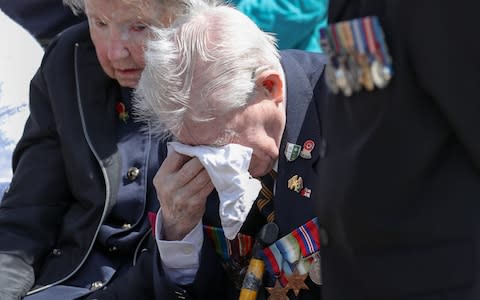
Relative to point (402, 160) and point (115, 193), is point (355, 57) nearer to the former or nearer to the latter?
point (402, 160)

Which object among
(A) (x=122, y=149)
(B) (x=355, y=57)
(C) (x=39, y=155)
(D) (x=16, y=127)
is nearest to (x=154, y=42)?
(A) (x=122, y=149)

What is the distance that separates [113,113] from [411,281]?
1.64 meters

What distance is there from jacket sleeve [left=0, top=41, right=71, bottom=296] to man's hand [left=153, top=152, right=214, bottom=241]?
58 cm

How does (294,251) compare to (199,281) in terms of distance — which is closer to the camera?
(294,251)

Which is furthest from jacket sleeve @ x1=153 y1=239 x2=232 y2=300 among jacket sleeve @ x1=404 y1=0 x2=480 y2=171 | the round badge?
jacket sleeve @ x1=404 y1=0 x2=480 y2=171

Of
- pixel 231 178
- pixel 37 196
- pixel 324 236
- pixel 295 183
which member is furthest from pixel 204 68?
pixel 37 196

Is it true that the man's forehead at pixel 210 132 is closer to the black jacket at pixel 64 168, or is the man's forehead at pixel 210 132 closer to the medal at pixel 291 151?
the medal at pixel 291 151

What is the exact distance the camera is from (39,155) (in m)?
2.99

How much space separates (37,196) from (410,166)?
1797 millimetres

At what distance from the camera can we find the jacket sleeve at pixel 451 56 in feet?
4.42

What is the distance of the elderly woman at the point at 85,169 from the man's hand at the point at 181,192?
0.77 feet

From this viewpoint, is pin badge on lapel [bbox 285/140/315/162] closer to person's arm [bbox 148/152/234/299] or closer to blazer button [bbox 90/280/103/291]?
person's arm [bbox 148/152/234/299]

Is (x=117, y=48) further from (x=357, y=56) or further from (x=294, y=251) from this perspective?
(x=357, y=56)

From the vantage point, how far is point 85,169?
287 centimetres
